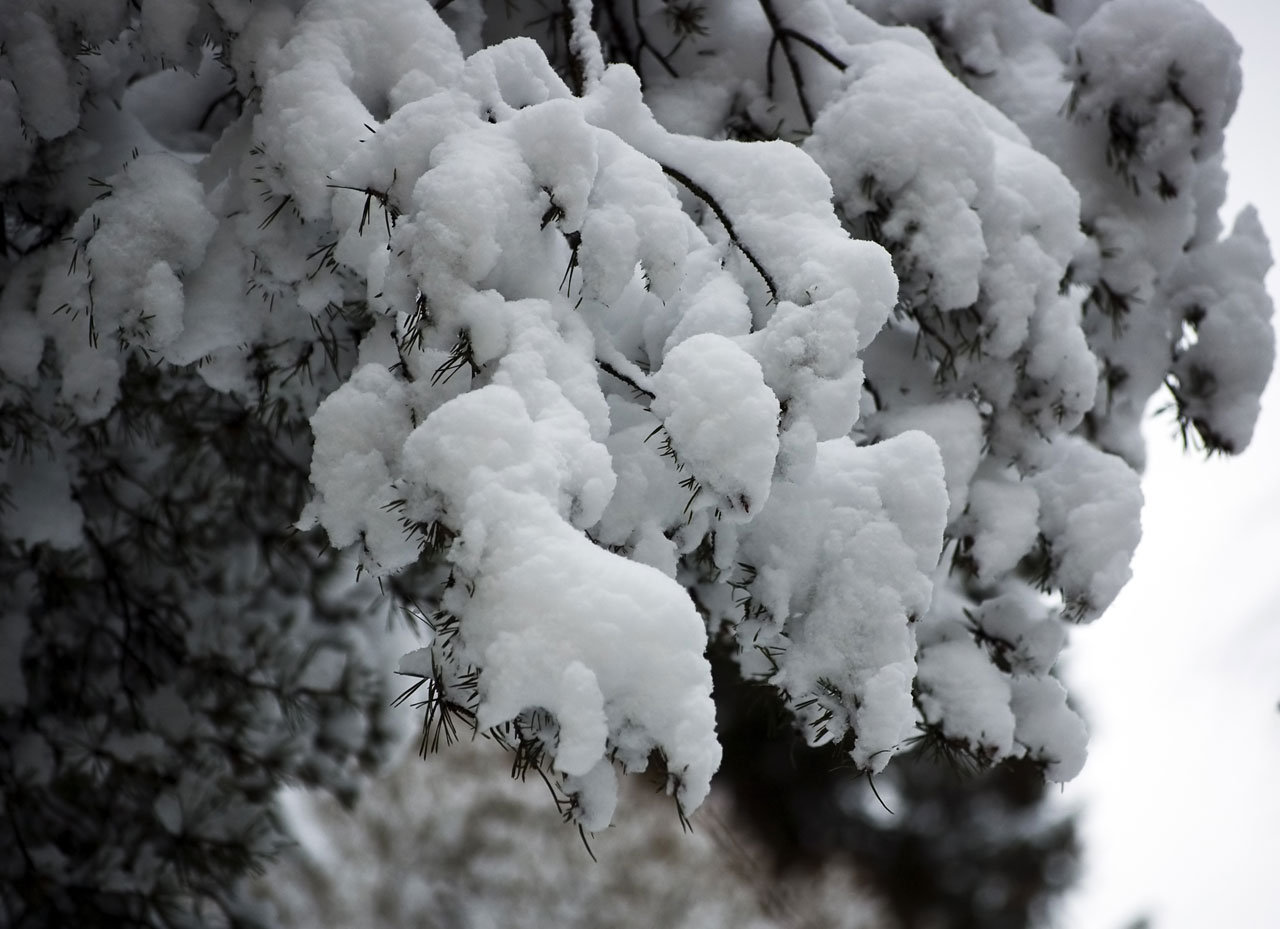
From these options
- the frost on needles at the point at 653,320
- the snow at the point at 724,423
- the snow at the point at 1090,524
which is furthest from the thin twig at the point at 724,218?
the snow at the point at 1090,524

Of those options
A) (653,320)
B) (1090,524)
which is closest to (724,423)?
(653,320)

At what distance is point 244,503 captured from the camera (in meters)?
3.18

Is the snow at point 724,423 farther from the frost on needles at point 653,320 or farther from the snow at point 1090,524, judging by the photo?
the snow at point 1090,524

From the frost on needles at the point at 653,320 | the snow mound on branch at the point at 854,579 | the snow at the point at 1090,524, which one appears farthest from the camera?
the snow at the point at 1090,524

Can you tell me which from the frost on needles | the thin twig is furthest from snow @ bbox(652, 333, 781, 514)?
the thin twig

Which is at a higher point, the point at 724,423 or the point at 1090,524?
the point at 724,423

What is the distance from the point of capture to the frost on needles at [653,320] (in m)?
1.00

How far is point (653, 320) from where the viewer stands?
1.32m

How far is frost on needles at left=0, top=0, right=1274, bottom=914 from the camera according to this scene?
1.00m

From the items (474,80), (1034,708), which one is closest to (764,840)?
(1034,708)

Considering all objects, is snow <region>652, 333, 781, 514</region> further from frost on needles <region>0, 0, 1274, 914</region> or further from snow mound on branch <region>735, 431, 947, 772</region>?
snow mound on branch <region>735, 431, 947, 772</region>

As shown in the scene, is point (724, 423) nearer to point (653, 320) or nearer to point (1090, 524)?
point (653, 320)

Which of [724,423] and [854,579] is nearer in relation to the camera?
[724,423]

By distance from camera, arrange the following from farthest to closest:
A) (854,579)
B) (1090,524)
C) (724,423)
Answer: (1090,524), (854,579), (724,423)
